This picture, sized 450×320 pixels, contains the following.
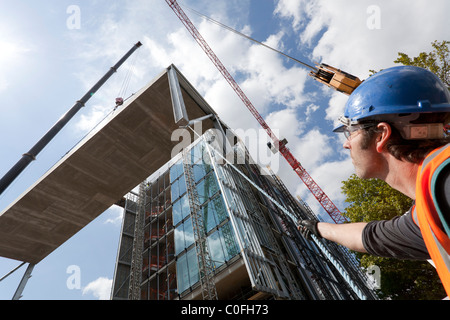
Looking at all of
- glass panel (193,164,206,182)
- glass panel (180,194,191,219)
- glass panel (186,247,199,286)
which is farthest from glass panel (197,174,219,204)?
glass panel (186,247,199,286)

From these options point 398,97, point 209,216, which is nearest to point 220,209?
point 209,216

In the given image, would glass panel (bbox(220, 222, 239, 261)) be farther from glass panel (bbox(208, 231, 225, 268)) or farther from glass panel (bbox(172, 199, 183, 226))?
glass panel (bbox(172, 199, 183, 226))

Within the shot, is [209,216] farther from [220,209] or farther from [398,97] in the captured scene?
[398,97]

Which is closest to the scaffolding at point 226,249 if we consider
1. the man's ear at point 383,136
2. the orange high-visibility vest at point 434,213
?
the man's ear at point 383,136

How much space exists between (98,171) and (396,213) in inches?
747

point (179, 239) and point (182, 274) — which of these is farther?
point (179, 239)

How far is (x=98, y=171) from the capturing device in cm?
1830

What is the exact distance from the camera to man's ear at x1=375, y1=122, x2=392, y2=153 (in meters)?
1.50

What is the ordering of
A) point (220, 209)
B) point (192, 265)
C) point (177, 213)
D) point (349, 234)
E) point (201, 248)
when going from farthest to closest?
point (177, 213), point (220, 209), point (192, 265), point (201, 248), point (349, 234)

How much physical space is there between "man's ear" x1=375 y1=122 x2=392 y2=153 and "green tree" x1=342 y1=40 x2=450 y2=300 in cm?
1342

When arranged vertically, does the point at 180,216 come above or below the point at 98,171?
below

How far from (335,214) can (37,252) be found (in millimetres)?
48889

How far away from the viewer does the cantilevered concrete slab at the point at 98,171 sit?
606 inches
